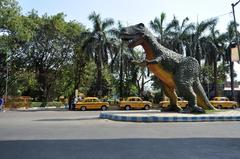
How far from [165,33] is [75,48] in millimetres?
12917

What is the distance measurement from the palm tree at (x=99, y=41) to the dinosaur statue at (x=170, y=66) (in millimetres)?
19759

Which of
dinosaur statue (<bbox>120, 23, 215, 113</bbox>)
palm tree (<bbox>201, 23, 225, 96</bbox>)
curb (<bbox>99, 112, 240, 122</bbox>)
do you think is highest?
palm tree (<bbox>201, 23, 225, 96</bbox>)

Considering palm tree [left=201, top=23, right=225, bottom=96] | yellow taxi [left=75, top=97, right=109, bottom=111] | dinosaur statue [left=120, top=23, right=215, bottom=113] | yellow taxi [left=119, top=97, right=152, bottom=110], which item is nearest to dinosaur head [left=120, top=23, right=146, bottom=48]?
dinosaur statue [left=120, top=23, right=215, bottom=113]

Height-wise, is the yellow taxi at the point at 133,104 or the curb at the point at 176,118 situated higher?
the yellow taxi at the point at 133,104

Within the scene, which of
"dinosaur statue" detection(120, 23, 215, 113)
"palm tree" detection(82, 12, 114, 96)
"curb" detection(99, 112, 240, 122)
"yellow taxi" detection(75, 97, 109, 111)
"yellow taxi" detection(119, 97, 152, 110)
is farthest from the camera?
"palm tree" detection(82, 12, 114, 96)

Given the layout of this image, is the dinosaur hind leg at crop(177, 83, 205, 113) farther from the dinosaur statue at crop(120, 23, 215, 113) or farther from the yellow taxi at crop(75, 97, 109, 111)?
the yellow taxi at crop(75, 97, 109, 111)

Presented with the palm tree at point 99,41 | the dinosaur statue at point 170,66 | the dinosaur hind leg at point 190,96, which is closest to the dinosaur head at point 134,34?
the dinosaur statue at point 170,66

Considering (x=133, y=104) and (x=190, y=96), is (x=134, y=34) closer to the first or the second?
(x=190, y=96)

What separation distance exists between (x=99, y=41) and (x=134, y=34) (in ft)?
67.7

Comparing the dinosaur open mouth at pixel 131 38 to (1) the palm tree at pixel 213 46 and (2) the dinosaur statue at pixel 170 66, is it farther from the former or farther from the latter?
(1) the palm tree at pixel 213 46

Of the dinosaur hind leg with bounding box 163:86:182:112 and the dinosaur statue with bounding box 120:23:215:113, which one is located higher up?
the dinosaur statue with bounding box 120:23:215:113

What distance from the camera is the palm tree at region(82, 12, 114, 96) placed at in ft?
141

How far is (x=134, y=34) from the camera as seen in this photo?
22.8 m

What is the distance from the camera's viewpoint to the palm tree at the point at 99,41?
43.0 metres
